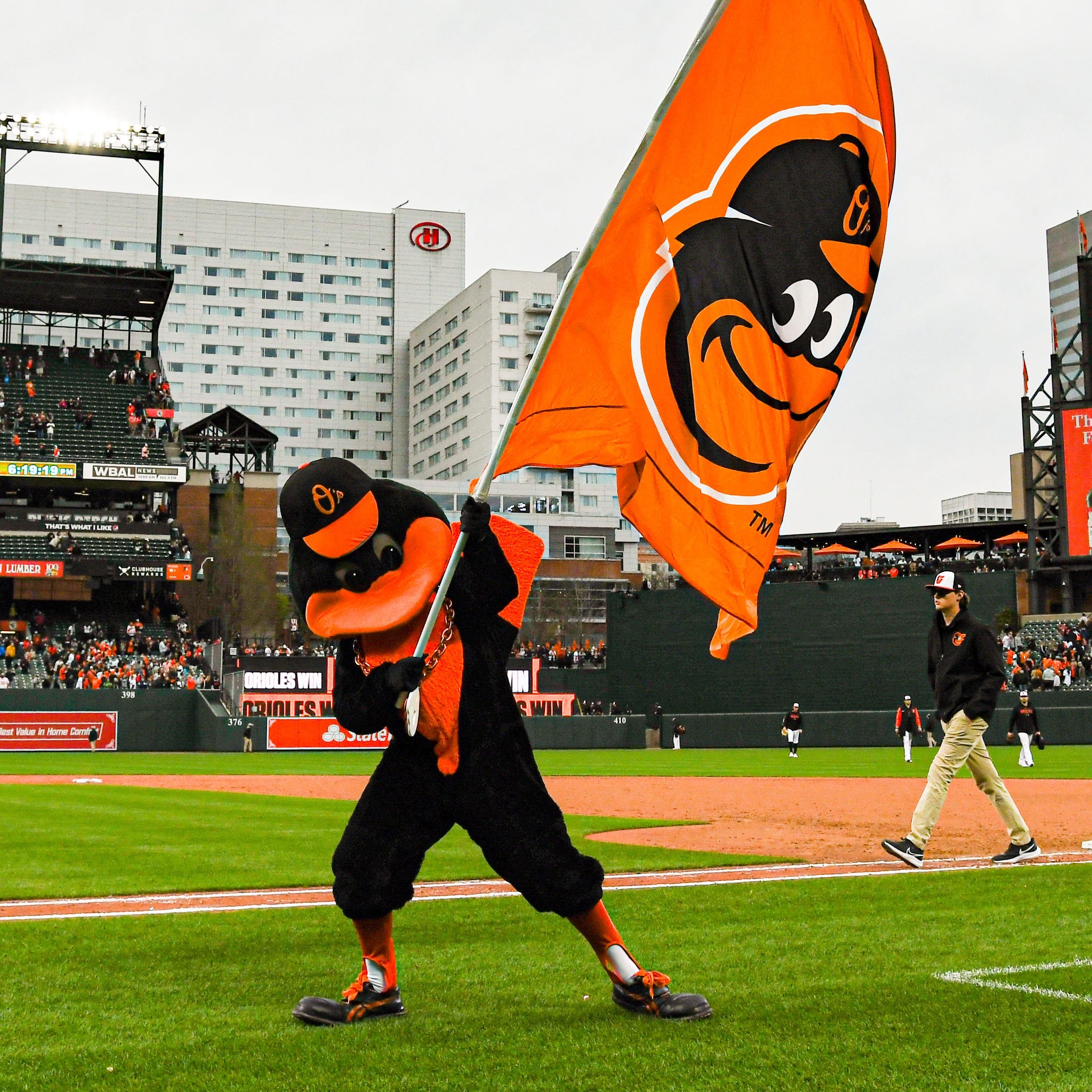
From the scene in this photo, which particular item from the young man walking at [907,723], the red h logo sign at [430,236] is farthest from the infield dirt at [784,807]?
the red h logo sign at [430,236]

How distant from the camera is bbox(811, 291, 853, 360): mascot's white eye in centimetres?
684

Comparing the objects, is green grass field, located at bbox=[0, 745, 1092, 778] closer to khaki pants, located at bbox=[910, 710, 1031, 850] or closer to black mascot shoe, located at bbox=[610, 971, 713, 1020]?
khaki pants, located at bbox=[910, 710, 1031, 850]

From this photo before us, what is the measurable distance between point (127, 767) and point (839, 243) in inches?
1048

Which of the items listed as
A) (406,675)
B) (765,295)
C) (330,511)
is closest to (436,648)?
(406,675)

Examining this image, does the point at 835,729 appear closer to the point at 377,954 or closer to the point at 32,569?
the point at 32,569

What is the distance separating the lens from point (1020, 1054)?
423 cm

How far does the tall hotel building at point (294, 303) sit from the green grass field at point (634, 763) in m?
80.8

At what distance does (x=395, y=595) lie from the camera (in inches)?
197

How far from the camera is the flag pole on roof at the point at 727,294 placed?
5.57 metres

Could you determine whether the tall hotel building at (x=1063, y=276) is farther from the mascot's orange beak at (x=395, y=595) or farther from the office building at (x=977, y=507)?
the mascot's orange beak at (x=395, y=595)

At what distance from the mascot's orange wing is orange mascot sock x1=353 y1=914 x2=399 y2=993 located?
1.32 m

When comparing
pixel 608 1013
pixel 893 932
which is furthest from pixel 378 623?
pixel 893 932

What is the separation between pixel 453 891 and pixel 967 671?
4.25 m

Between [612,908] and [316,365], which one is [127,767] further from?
[316,365]
